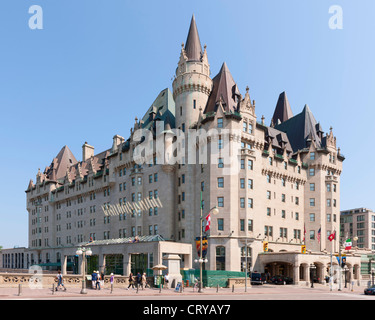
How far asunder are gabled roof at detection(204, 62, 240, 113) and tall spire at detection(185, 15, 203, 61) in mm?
5048

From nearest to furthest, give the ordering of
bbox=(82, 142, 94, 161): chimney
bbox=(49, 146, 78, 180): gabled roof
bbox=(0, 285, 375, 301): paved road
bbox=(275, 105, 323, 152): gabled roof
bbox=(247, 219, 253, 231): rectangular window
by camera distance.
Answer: bbox=(0, 285, 375, 301): paved road, bbox=(247, 219, 253, 231): rectangular window, bbox=(275, 105, 323, 152): gabled roof, bbox=(82, 142, 94, 161): chimney, bbox=(49, 146, 78, 180): gabled roof

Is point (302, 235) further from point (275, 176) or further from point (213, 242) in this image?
point (213, 242)

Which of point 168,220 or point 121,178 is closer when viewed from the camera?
point 168,220

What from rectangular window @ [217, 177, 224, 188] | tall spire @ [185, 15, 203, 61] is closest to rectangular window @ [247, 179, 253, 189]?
rectangular window @ [217, 177, 224, 188]

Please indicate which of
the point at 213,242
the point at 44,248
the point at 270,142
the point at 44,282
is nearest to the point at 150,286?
the point at 44,282

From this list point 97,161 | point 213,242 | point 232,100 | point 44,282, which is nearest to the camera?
point 44,282

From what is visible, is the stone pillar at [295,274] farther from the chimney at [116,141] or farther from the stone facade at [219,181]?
the chimney at [116,141]

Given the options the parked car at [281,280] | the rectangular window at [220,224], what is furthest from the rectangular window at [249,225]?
the parked car at [281,280]

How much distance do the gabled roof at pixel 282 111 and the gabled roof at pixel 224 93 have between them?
1426 inches

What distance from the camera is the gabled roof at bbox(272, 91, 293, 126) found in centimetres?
10189

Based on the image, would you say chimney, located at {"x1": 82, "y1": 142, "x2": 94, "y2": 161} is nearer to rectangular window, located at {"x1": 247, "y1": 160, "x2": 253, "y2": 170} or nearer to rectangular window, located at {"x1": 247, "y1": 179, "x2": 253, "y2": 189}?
rectangular window, located at {"x1": 247, "y1": 160, "x2": 253, "y2": 170}

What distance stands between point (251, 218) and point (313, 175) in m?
22.7

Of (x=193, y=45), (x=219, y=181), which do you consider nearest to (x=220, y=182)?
(x=219, y=181)

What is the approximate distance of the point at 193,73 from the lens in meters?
66.3
